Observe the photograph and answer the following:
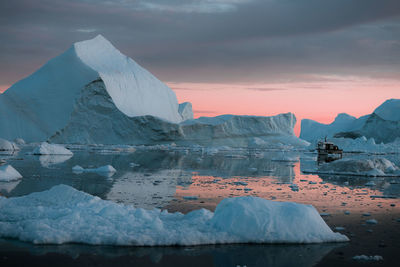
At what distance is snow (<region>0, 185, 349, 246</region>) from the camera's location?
4832 millimetres

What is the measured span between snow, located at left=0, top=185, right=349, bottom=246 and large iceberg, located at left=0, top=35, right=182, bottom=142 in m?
28.7

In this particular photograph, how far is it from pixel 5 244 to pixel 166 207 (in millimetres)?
2752

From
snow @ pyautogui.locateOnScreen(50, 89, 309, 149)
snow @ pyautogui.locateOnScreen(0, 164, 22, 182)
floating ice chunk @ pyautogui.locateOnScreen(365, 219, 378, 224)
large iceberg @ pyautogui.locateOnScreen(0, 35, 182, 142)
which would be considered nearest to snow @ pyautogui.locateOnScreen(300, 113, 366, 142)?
snow @ pyautogui.locateOnScreen(50, 89, 309, 149)

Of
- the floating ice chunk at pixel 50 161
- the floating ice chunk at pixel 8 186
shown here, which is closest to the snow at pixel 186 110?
the floating ice chunk at pixel 50 161

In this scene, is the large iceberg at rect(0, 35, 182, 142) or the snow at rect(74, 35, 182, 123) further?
the snow at rect(74, 35, 182, 123)

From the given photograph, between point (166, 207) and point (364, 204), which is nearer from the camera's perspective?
point (166, 207)

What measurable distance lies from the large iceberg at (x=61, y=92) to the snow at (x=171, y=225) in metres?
28.7

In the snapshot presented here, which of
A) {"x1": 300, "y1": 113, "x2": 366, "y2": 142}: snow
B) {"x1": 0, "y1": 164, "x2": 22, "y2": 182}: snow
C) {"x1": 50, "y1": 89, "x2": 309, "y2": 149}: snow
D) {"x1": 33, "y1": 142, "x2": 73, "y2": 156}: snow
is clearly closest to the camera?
{"x1": 0, "y1": 164, "x2": 22, "y2": 182}: snow

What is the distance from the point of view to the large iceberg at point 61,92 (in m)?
33.3

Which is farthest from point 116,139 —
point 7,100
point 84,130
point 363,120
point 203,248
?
point 363,120

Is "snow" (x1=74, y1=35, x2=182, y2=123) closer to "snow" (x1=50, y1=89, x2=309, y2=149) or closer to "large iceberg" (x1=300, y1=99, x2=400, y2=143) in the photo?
"snow" (x1=50, y1=89, x2=309, y2=149)

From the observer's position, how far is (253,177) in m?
12.2

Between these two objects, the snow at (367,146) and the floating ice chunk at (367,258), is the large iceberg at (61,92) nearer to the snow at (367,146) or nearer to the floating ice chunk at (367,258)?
the snow at (367,146)

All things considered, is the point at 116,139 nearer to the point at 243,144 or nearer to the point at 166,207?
the point at 243,144
